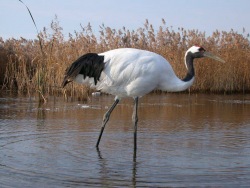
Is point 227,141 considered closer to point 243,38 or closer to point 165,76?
point 165,76

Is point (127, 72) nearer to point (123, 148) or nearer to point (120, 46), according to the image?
point (123, 148)

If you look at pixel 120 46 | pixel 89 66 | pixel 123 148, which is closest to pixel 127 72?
pixel 89 66

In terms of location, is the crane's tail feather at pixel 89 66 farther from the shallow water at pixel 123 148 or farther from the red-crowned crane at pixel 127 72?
the shallow water at pixel 123 148

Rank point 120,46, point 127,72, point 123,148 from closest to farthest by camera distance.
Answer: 1. point 123,148
2. point 127,72
3. point 120,46

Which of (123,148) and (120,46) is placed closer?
(123,148)

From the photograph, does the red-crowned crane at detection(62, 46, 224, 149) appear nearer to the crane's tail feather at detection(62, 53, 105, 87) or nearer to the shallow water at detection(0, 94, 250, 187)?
the crane's tail feather at detection(62, 53, 105, 87)

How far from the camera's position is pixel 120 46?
16750mm

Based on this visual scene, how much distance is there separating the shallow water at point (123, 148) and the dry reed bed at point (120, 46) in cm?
244

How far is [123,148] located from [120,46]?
1072 cm

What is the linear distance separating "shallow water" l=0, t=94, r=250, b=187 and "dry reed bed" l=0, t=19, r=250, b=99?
244 cm

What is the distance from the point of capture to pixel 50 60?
43.4 ft

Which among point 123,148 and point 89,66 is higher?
point 89,66

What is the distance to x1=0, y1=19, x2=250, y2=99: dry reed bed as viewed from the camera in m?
13.4

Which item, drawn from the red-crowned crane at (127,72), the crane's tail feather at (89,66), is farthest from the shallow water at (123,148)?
the crane's tail feather at (89,66)
